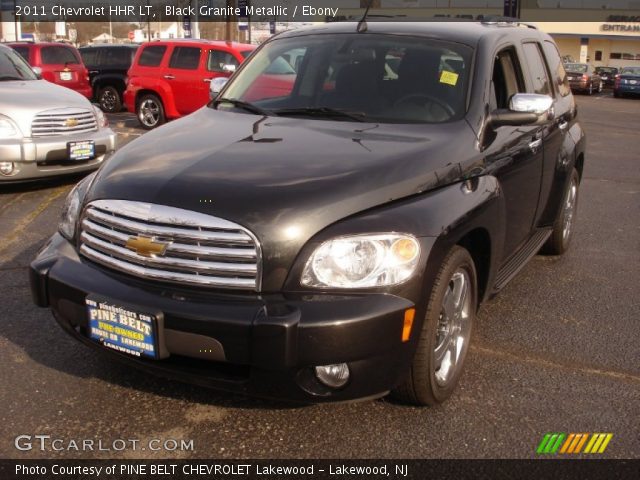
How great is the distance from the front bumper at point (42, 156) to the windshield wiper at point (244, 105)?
3.61m

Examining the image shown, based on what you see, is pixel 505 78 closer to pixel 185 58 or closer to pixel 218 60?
pixel 218 60

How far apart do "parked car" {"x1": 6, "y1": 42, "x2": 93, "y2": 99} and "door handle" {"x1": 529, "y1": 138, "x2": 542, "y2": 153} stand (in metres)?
13.4

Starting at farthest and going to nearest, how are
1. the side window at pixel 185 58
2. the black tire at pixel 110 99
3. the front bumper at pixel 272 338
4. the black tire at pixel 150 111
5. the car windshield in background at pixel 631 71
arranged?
the car windshield in background at pixel 631 71
the black tire at pixel 110 99
the black tire at pixel 150 111
the side window at pixel 185 58
the front bumper at pixel 272 338

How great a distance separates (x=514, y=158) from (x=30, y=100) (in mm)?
5671

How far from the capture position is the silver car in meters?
7.31

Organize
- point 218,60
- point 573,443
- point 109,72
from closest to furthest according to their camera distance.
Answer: point 573,443
point 218,60
point 109,72

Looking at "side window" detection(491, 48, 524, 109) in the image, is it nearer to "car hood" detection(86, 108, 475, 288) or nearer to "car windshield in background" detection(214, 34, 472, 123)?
"car windshield in background" detection(214, 34, 472, 123)

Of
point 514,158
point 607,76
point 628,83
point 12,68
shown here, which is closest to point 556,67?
point 514,158

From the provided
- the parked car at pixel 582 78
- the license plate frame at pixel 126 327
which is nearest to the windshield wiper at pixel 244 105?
the license plate frame at pixel 126 327

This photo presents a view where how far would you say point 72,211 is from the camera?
134 inches

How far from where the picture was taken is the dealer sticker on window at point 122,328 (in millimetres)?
2791

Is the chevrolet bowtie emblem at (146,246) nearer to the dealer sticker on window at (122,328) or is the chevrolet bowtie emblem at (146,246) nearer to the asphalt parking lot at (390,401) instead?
the dealer sticker on window at (122,328)

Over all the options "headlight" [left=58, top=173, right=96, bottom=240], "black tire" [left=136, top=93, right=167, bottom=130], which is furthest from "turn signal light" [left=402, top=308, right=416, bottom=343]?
"black tire" [left=136, top=93, right=167, bottom=130]

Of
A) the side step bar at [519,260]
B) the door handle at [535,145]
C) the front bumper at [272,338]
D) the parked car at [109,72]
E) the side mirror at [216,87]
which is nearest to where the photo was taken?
the front bumper at [272,338]
